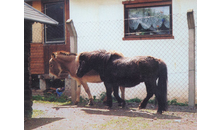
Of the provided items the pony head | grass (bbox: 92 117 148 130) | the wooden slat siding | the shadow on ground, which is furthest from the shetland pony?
grass (bbox: 92 117 148 130)

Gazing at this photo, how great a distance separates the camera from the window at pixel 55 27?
350 inches

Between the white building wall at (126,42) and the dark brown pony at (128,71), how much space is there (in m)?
0.92

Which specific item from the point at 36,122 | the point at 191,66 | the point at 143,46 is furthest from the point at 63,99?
the point at 191,66

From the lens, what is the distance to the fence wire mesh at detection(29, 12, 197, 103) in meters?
6.44

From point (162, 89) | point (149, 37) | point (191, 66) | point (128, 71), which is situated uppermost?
point (149, 37)

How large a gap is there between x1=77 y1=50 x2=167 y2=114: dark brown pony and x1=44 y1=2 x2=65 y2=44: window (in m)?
2.99

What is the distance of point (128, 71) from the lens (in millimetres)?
5633

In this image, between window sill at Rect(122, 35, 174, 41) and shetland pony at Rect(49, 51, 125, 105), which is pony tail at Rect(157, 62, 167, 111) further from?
shetland pony at Rect(49, 51, 125, 105)

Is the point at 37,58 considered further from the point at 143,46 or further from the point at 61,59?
the point at 143,46

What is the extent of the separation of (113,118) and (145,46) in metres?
2.70

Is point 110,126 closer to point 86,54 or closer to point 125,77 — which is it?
point 125,77

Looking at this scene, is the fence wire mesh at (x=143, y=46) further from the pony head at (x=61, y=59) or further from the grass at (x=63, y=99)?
the pony head at (x=61, y=59)
